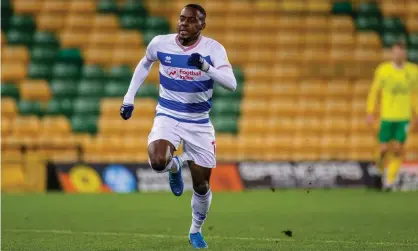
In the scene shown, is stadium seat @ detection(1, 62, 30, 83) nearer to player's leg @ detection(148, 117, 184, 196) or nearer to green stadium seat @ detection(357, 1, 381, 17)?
green stadium seat @ detection(357, 1, 381, 17)

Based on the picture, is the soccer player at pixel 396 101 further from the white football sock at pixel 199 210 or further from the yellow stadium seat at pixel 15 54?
the yellow stadium seat at pixel 15 54

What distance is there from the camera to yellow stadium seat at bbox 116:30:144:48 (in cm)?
1902

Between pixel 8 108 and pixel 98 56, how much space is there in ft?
7.01

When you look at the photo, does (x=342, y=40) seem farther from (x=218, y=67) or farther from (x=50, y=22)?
(x=218, y=67)

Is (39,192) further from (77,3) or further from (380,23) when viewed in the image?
(380,23)

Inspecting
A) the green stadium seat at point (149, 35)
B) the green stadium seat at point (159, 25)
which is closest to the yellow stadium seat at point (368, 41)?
the green stadium seat at point (159, 25)

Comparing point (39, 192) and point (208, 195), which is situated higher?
point (208, 195)

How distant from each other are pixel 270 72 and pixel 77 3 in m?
4.45

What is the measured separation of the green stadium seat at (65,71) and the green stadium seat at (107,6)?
1.49 meters

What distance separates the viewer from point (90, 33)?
19.3 m

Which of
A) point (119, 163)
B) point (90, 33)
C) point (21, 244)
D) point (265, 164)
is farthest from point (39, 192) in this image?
point (21, 244)

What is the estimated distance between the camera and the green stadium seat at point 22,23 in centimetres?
1927

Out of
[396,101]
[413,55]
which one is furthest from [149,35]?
[396,101]

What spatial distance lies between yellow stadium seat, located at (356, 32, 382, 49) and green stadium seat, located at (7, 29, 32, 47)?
6754 millimetres
